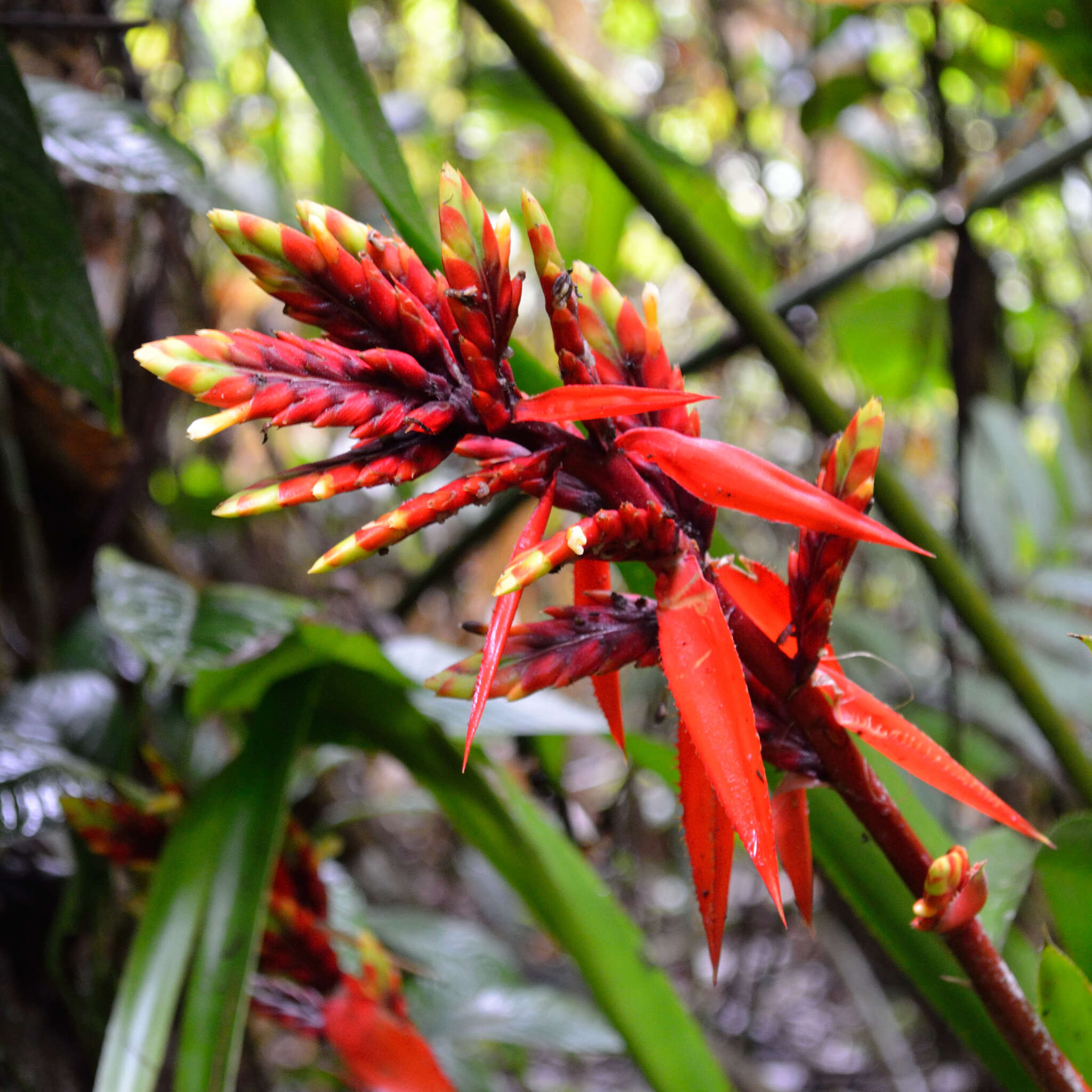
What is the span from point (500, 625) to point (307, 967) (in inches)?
13.8

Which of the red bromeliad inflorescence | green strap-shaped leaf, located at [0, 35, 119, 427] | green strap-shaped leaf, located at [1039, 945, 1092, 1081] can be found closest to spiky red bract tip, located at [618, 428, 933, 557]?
the red bromeliad inflorescence

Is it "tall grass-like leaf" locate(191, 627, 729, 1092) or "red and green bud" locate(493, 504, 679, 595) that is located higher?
"red and green bud" locate(493, 504, 679, 595)

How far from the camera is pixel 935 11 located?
57 cm

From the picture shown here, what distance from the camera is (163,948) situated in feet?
1.18

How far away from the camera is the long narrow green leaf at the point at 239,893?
323 millimetres

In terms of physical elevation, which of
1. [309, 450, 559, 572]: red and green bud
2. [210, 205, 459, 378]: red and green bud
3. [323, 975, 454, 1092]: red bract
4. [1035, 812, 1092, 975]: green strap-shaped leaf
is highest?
[210, 205, 459, 378]: red and green bud

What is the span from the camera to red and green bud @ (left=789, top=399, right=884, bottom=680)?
0.18 meters

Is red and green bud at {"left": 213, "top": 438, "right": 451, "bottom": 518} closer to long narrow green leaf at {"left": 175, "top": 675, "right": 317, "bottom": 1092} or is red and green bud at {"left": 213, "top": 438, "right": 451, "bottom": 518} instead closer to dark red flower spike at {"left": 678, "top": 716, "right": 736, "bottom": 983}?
dark red flower spike at {"left": 678, "top": 716, "right": 736, "bottom": 983}

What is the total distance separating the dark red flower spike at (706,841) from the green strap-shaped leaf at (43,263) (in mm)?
282

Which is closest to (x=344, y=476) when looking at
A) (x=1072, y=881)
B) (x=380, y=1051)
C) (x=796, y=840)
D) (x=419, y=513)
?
(x=419, y=513)

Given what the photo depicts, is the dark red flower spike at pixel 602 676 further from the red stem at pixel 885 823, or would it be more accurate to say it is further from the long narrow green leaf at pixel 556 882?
the long narrow green leaf at pixel 556 882

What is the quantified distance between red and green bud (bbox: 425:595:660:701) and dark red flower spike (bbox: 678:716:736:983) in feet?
0.07

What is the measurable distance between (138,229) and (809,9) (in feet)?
4.04

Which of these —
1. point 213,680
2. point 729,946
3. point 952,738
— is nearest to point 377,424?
point 213,680
